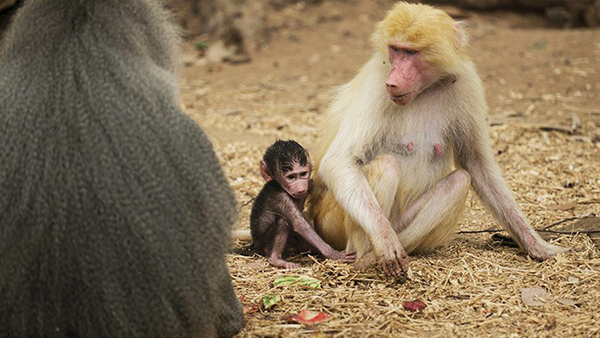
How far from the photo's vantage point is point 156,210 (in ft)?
10.8

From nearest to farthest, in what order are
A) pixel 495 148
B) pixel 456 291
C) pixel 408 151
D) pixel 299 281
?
pixel 456 291
pixel 299 281
pixel 408 151
pixel 495 148

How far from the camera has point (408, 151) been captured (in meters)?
5.11

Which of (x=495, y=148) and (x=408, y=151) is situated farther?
(x=495, y=148)

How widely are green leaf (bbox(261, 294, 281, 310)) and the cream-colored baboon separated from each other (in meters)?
0.69

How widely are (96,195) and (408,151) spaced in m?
2.54

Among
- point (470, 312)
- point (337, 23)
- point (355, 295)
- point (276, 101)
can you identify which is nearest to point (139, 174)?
point (355, 295)

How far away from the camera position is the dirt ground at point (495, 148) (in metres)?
4.26

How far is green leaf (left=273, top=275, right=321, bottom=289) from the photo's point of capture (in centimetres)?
471

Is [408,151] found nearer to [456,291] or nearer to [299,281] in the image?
[456,291]

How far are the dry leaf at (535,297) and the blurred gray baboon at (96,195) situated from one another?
202 centimetres

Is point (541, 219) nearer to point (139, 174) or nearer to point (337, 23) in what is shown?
point (139, 174)

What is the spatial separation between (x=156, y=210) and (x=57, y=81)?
2.38ft

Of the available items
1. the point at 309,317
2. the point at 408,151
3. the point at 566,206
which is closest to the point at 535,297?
the point at 408,151

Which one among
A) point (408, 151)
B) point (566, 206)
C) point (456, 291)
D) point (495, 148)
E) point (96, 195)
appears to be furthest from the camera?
point (495, 148)
